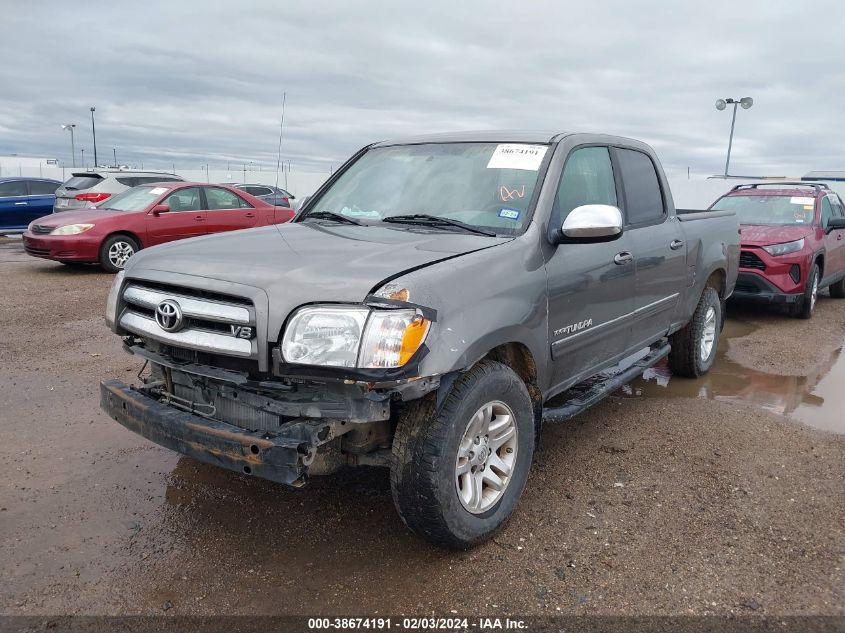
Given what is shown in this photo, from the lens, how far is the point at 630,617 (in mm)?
2611

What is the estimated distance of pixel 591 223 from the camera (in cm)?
331

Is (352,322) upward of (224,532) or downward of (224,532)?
upward

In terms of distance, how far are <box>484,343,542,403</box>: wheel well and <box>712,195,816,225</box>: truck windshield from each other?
22.2 ft

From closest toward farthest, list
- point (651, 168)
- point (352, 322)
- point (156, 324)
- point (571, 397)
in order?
point (352, 322) < point (156, 324) < point (571, 397) < point (651, 168)

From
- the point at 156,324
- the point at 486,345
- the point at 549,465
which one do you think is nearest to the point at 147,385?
the point at 156,324

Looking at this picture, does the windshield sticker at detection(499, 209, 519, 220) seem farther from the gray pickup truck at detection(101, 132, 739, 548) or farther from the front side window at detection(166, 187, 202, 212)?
the front side window at detection(166, 187, 202, 212)

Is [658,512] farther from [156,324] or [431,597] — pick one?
[156,324]

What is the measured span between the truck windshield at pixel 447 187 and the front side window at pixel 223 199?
334 inches

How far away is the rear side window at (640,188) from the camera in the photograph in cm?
445

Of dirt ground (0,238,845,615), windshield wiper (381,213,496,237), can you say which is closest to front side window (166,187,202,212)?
dirt ground (0,238,845,615)

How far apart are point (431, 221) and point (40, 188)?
15.8 meters

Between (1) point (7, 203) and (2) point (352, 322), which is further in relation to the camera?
(1) point (7, 203)

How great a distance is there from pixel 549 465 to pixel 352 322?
1940mm

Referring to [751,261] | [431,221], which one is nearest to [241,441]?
[431,221]
